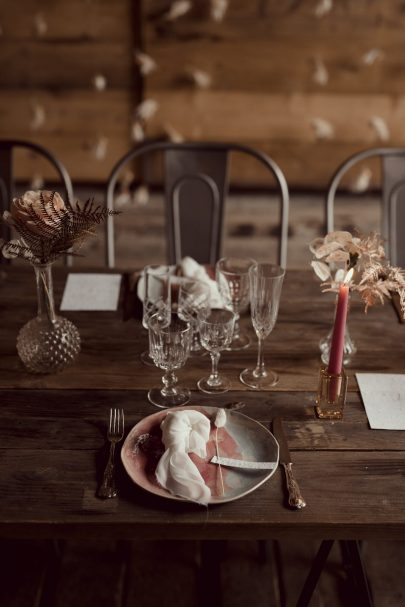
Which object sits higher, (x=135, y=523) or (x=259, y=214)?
(x=259, y=214)

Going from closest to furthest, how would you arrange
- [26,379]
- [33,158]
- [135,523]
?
1. [135,523]
2. [26,379]
3. [33,158]

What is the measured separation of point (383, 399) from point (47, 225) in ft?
2.48

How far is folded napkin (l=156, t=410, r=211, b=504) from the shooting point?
3.79ft

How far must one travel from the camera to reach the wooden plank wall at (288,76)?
121 inches

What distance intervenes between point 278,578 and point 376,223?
2.02 m

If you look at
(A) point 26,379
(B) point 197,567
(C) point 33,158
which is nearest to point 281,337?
(A) point 26,379

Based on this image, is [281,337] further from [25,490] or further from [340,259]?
[25,490]

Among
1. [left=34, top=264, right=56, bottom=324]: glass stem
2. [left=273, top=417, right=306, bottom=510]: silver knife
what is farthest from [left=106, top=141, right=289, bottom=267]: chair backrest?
[left=273, top=417, right=306, bottom=510]: silver knife

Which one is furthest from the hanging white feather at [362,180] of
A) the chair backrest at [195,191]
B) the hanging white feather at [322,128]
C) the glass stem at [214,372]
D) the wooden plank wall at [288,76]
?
the glass stem at [214,372]

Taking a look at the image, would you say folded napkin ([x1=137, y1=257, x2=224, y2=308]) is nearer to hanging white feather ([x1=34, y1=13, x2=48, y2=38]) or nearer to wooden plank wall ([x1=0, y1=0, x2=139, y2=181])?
wooden plank wall ([x1=0, y1=0, x2=139, y2=181])

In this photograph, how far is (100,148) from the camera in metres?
3.32

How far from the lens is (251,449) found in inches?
50.1

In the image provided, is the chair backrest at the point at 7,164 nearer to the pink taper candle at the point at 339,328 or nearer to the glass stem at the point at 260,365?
the glass stem at the point at 260,365

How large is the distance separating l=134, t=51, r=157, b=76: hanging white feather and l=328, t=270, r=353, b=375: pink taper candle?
2.14m
